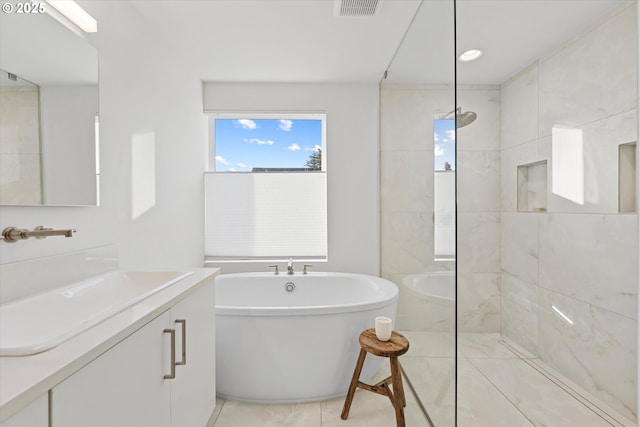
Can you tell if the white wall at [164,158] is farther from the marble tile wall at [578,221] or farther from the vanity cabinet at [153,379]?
the marble tile wall at [578,221]

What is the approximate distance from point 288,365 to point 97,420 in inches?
50.5

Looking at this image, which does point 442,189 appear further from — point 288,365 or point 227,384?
point 227,384

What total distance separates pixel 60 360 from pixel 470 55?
9.60ft

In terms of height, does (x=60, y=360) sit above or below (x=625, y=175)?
below

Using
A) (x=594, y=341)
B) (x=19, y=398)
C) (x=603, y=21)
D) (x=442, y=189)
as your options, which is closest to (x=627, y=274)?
(x=594, y=341)

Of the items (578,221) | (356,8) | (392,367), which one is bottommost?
(392,367)

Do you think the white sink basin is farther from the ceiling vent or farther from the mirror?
the ceiling vent

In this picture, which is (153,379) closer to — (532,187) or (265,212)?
(265,212)

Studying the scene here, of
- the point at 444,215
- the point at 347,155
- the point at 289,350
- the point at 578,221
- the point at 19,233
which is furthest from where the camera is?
the point at 347,155

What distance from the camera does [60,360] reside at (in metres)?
0.63

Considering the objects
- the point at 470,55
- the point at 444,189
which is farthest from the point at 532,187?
the point at 444,189

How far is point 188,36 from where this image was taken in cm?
214
